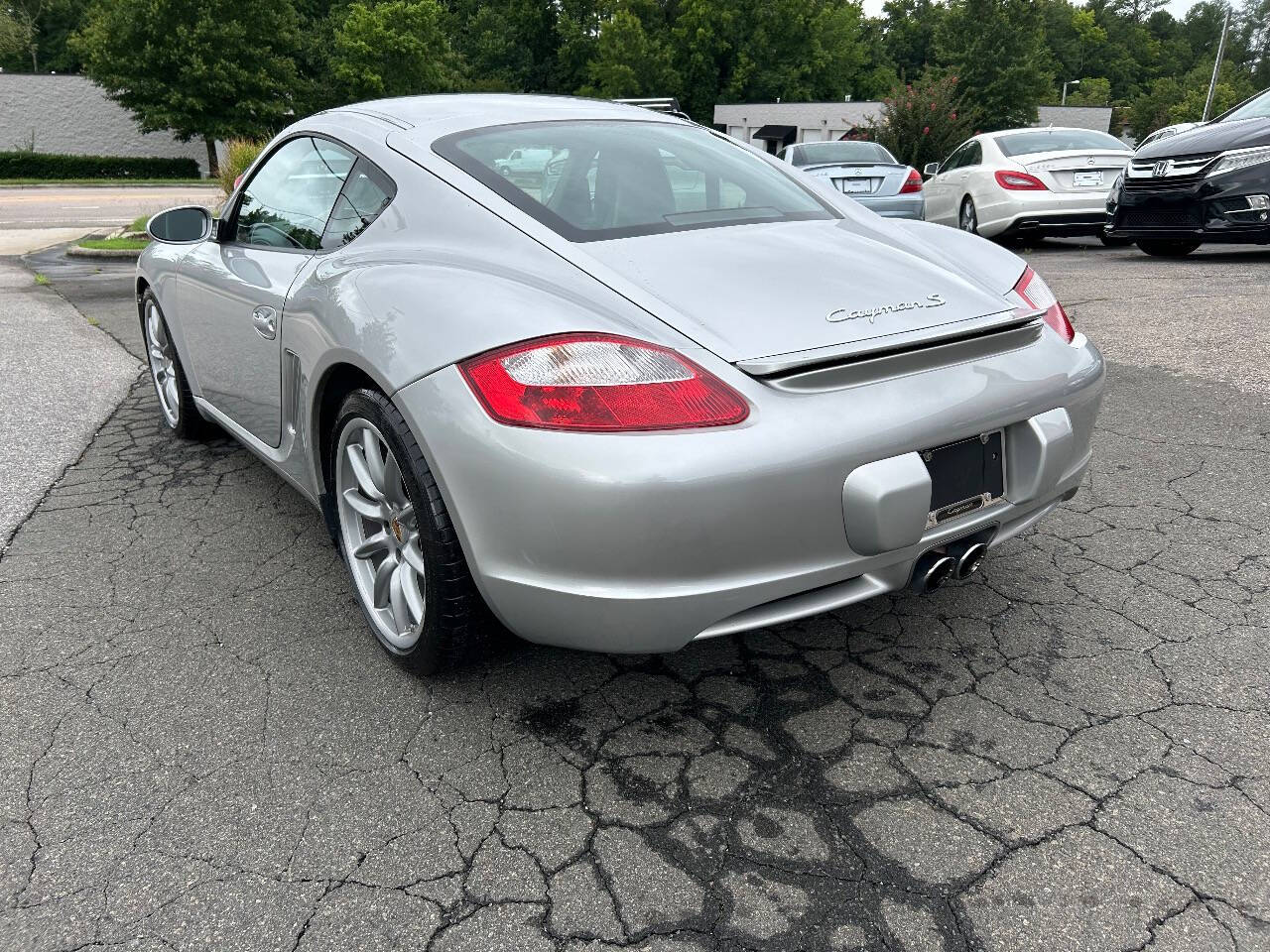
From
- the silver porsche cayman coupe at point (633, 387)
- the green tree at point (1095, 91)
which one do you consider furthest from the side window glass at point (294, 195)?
the green tree at point (1095, 91)

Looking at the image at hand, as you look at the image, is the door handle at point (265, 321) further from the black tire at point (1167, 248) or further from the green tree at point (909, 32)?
the green tree at point (909, 32)

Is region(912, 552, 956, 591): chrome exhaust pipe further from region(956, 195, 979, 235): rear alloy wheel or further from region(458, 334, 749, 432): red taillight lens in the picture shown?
region(956, 195, 979, 235): rear alloy wheel

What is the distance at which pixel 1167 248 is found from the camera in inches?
387

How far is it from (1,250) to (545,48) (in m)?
66.7

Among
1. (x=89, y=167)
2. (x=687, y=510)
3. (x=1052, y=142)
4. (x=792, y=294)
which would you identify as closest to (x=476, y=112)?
(x=792, y=294)

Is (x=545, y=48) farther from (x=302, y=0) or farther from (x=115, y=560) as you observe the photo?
(x=115, y=560)

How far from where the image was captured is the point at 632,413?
1933 mm

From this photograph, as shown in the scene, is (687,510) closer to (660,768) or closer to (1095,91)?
(660,768)

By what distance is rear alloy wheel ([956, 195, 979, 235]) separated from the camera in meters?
11.2

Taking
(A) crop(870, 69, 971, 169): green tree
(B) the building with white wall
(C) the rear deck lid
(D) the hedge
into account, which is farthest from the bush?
(B) the building with white wall

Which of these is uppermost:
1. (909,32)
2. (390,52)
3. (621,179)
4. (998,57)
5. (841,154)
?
(909,32)

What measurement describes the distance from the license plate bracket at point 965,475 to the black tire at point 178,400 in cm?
331

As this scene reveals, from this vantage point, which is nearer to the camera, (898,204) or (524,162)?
(524,162)

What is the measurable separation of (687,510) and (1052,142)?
10.9 m
